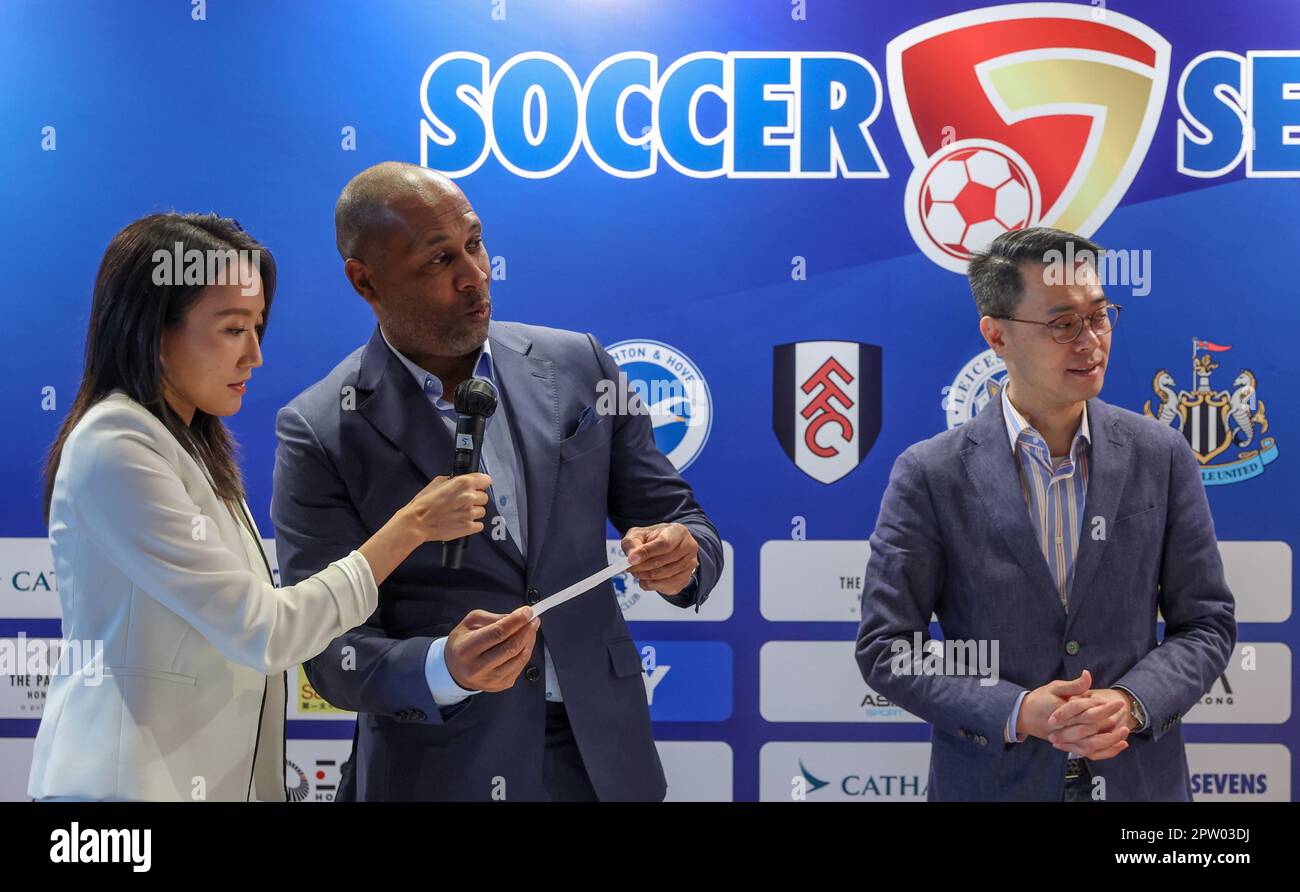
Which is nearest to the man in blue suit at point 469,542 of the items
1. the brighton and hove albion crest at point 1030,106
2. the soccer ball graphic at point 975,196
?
the soccer ball graphic at point 975,196

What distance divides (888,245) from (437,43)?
144 centimetres

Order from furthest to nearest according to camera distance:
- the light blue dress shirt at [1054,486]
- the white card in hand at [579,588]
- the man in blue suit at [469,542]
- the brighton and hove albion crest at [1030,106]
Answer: the brighton and hove albion crest at [1030,106], the light blue dress shirt at [1054,486], the man in blue suit at [469,542], the white card in hand at [579,588]

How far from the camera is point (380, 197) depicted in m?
2.35

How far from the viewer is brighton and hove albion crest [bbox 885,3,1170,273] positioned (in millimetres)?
3438

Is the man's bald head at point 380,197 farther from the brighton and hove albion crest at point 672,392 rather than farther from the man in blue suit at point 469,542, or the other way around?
the brighton and hove albion crest at point 672,392

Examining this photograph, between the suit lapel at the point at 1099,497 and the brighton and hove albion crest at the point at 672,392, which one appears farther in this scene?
the brighton and hove albion crest at the point at 672,392

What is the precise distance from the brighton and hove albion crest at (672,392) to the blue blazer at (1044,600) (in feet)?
3.82

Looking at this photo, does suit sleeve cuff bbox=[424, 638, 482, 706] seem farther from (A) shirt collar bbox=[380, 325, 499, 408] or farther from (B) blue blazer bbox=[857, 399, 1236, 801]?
(B) blue blazer bbox=[857, 399, 1236, 801]

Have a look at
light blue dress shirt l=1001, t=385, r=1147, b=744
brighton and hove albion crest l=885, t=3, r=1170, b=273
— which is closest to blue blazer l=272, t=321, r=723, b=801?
light blue dress shirt l=1001, t=385, r=1147, b=744

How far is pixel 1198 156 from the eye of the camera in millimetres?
3453

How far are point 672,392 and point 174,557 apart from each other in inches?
73.2

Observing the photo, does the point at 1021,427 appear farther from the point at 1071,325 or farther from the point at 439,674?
the point at 439,674

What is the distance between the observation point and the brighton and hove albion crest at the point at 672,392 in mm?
3518
